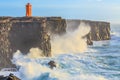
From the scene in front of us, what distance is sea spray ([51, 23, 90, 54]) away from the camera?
4023cm

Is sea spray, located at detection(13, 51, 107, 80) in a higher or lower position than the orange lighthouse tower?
lower

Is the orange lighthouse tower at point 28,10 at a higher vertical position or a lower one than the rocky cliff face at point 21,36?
Result: higher

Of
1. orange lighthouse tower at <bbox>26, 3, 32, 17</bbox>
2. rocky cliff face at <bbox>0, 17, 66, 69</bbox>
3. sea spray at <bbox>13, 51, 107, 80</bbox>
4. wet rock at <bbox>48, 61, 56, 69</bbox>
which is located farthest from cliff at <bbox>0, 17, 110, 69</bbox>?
wet rock at <bbox>48, 61, 56, 69</bbox>

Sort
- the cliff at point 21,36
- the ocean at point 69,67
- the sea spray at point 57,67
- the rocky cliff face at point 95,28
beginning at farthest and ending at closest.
→ 1. the rocky cliff face at point 95,28
2. the cliff at point 21,36
3. the ocean at point 69,67
4. the sea spray at point 57,67

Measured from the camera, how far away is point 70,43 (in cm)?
4425

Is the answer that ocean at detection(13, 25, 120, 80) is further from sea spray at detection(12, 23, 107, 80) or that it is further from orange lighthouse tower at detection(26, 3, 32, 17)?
orange lighthouse tower at detection(26, 3, 32, 17)

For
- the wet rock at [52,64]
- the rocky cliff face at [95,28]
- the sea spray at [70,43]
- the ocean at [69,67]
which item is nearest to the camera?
the ocean at [69,67]

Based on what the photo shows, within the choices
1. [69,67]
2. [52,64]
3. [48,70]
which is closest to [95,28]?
[69,67]

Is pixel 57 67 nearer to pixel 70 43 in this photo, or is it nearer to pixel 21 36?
pixel 21 36

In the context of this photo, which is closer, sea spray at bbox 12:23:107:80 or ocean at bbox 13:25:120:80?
sea spray at bbox 12:23:107:80

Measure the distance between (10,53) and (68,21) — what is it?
92.2ft

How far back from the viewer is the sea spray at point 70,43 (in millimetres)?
40231

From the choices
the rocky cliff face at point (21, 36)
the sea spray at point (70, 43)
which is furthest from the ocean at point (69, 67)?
the sea spray at point (70, 43)

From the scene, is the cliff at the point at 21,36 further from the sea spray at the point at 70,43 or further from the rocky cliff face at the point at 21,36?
the sea spray at the point at 70,43
